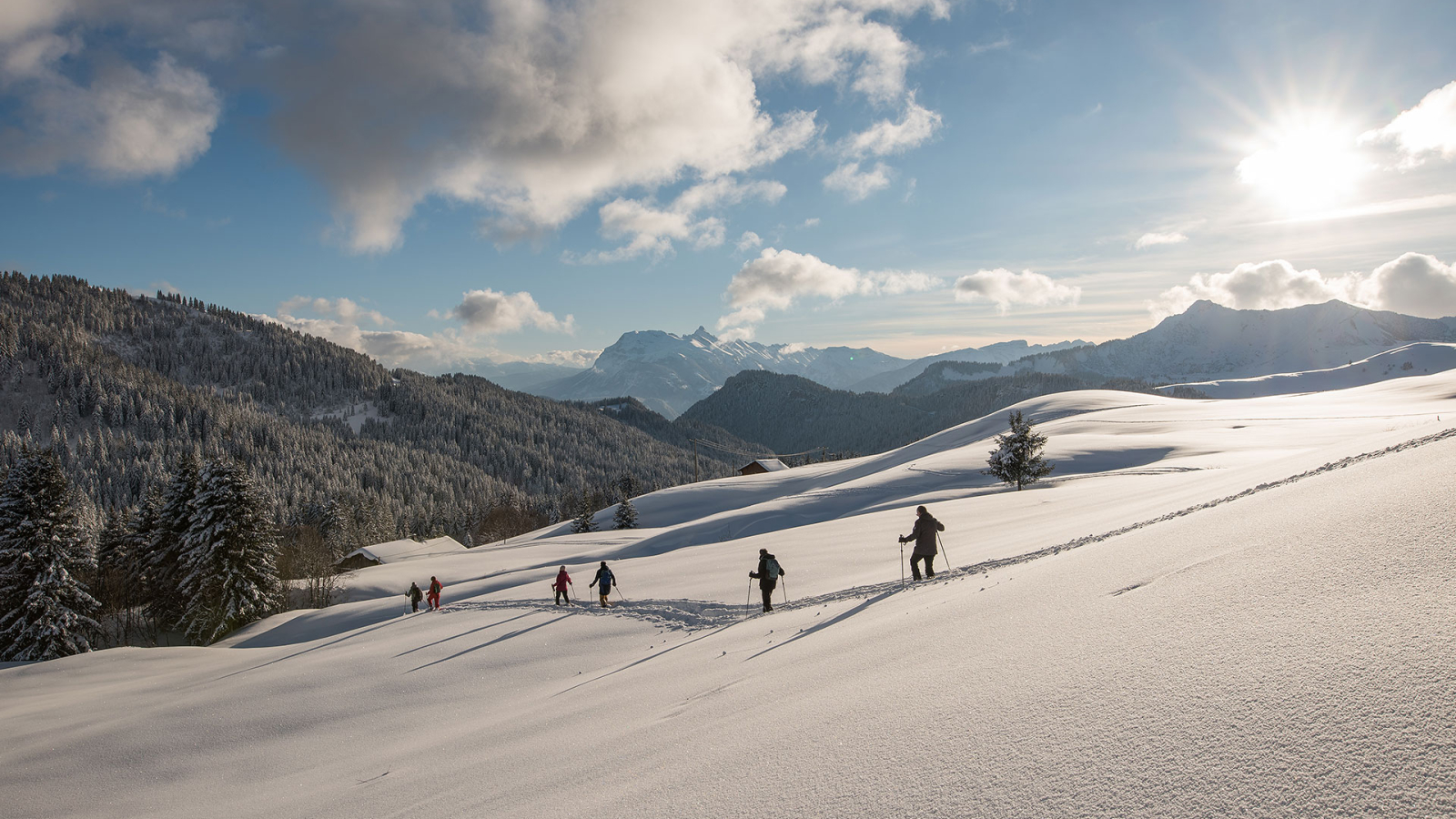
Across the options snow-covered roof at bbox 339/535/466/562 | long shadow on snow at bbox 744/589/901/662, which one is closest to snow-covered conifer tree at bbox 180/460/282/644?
snow-covered roof at bbox 339/535/466/562

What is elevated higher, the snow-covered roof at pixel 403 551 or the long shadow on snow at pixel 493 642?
the long shadow on snow at pixel 493 642

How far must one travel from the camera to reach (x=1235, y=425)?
52.0m

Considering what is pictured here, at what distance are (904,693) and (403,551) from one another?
224 feet

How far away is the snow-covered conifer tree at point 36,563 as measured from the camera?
1222 inches

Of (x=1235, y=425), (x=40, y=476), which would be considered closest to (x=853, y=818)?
(x=40, y=476)

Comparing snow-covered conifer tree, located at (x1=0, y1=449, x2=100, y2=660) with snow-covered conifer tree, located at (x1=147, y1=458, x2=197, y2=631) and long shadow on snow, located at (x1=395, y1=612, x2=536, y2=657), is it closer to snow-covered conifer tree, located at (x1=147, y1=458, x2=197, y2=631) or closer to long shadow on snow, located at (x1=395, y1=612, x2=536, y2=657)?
snow-covered conifer tree, located at (x1=147, y1=458, x2=197, y2=631)

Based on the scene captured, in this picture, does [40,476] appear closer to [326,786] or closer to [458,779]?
[326,786]

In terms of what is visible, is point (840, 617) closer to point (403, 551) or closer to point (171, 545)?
point (171, 545)

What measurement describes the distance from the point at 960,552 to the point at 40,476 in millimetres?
46034

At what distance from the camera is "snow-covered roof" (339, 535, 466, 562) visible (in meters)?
56.5

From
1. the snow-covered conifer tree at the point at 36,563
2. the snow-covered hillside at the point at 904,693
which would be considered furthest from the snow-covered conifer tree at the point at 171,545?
the snow-covered hillside at the point at 904,693

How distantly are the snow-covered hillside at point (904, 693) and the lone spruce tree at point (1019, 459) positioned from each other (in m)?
18.6

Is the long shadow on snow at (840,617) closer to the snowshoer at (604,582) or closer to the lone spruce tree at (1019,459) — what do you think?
the snowshoer at (604,582)

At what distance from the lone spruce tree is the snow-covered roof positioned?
4796cm
